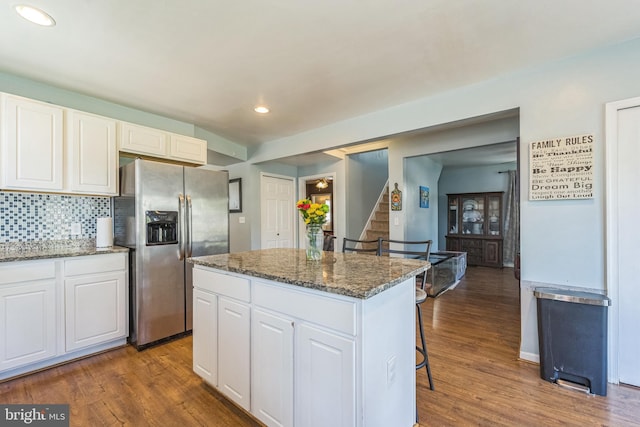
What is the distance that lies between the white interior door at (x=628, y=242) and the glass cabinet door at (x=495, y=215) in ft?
15.2

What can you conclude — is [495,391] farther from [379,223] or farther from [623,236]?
[379,223]

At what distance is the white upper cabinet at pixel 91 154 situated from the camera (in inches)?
98.3

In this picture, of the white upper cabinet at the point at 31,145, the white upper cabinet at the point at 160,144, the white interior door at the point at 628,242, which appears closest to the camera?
the white interior door at the point at 628,242

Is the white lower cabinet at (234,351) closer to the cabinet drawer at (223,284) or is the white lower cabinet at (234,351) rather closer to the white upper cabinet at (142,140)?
the cabinet drawer at (223,284)

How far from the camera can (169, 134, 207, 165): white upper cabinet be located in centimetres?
319

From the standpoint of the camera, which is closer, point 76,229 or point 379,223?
point 76,229

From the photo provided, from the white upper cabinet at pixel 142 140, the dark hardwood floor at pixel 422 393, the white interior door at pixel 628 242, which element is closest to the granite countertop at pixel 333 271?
the dark hardwood floor at pixel 422 393

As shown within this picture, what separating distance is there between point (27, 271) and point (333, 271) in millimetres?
2375

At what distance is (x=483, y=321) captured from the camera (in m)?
3.20

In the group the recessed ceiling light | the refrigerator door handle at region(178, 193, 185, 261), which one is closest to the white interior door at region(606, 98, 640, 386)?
the refrigerator door handle at region(178, 193, 185, 261)

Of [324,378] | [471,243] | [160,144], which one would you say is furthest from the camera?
[471,243]

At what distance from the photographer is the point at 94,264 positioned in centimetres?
247

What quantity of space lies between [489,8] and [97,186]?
3348mm

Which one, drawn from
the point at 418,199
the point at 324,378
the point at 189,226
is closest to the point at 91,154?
the point at 189,226
